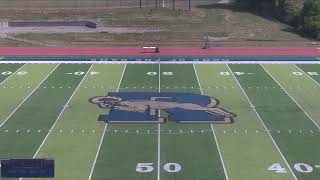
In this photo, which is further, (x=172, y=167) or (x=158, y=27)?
(x=158, y=27)

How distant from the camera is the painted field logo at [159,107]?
2442 centimetres

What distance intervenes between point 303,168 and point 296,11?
35.5 m

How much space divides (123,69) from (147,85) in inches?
172

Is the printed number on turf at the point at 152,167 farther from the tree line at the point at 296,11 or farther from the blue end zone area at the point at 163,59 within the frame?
the tree line at the point at 296,11

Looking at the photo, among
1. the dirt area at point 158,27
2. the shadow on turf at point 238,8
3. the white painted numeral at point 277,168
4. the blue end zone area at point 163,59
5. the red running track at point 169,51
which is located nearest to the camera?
the white painted numeral at point 277,168

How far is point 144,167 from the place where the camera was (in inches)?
750

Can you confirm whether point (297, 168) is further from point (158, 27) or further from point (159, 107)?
point (158, 27)

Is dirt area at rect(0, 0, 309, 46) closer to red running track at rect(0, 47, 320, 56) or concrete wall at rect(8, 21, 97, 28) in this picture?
concrete wall at rect(8, 21, 97, 28)

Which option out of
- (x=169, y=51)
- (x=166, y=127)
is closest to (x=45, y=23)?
(x=169, y=51)

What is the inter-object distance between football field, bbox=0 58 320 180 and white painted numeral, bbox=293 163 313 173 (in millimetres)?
30

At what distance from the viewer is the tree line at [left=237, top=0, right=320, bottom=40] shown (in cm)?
4712

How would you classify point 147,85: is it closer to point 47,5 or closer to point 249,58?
point 249,58

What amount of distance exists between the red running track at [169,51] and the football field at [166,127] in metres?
5.08

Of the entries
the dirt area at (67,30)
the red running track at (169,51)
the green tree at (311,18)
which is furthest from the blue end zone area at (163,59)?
the dirt area at (67,30)
